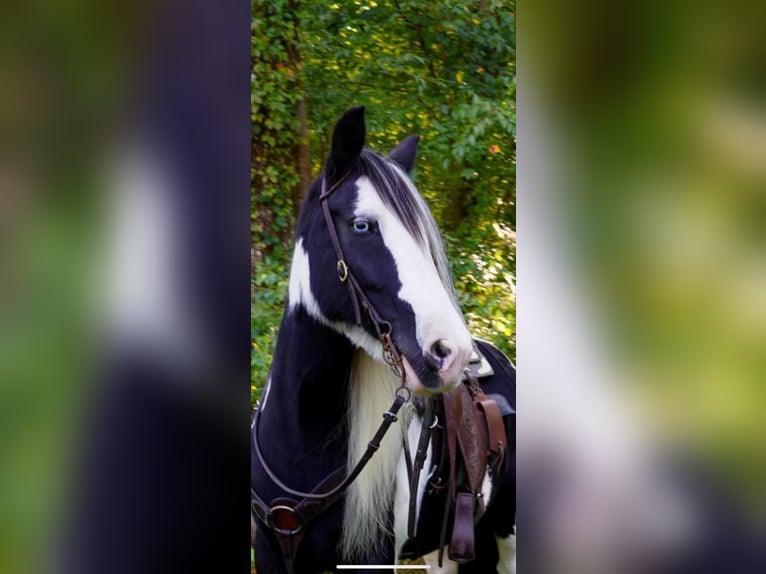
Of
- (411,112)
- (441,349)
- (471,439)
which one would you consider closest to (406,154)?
(411,112)

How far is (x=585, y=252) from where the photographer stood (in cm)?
198

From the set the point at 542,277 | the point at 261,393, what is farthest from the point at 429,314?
the point at 261,393

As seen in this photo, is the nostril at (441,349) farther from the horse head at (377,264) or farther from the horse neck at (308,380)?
the horse neck at (308,380)

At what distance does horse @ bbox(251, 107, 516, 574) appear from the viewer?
1.93m

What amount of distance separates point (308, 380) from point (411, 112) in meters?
0.70

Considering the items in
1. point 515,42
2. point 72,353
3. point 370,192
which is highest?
point 515,42

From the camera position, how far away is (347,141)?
6.47 ft

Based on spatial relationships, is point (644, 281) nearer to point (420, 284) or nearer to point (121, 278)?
point (420, 284)

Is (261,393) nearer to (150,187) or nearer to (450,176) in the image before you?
(150,187)

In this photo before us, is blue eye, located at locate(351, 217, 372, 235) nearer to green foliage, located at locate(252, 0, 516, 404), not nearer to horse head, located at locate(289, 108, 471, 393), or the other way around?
horse head, located at locate(289, 108, 471, 393)

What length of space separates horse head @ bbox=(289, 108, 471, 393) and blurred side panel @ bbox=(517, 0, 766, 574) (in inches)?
8.6

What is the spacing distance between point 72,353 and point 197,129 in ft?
1.95

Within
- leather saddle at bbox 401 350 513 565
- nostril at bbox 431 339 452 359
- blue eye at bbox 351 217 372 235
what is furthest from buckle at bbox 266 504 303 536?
blue eye at bbox 351 217 372 235

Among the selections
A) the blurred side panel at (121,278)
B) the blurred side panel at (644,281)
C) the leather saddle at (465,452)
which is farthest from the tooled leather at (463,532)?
the blurred side panel at (121,278)
